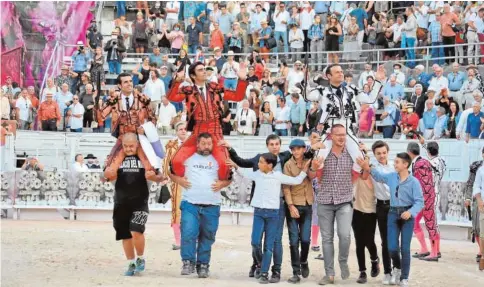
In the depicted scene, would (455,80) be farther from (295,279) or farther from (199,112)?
(295,279)

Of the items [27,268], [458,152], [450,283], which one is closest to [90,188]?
[458,152]

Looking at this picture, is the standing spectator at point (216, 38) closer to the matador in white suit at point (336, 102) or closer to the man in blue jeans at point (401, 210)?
the matador in white suit at point (336, 102)

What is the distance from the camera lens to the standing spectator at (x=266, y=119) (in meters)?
24.9

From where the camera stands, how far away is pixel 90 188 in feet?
74.0

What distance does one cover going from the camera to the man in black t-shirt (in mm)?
13336

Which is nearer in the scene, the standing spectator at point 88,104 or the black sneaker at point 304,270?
the black sneaker at point 304,270

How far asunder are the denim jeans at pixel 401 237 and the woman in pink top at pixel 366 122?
10.6 metres

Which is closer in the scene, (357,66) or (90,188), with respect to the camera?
(90,188)

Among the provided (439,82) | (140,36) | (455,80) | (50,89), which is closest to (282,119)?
(439,82)

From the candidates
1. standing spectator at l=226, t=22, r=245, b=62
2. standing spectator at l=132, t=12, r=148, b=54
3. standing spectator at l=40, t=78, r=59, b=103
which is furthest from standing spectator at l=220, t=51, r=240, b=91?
standing spectator at l=132, t=12, r=148, b=54

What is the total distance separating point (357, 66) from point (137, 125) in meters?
15.7

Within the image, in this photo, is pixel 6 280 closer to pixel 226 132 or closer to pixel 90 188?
pixel 90 188

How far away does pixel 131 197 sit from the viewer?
13336 mm

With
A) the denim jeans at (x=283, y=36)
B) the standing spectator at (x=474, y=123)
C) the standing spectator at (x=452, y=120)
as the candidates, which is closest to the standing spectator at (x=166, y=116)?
the denim jeans at (x=283, y=36)
